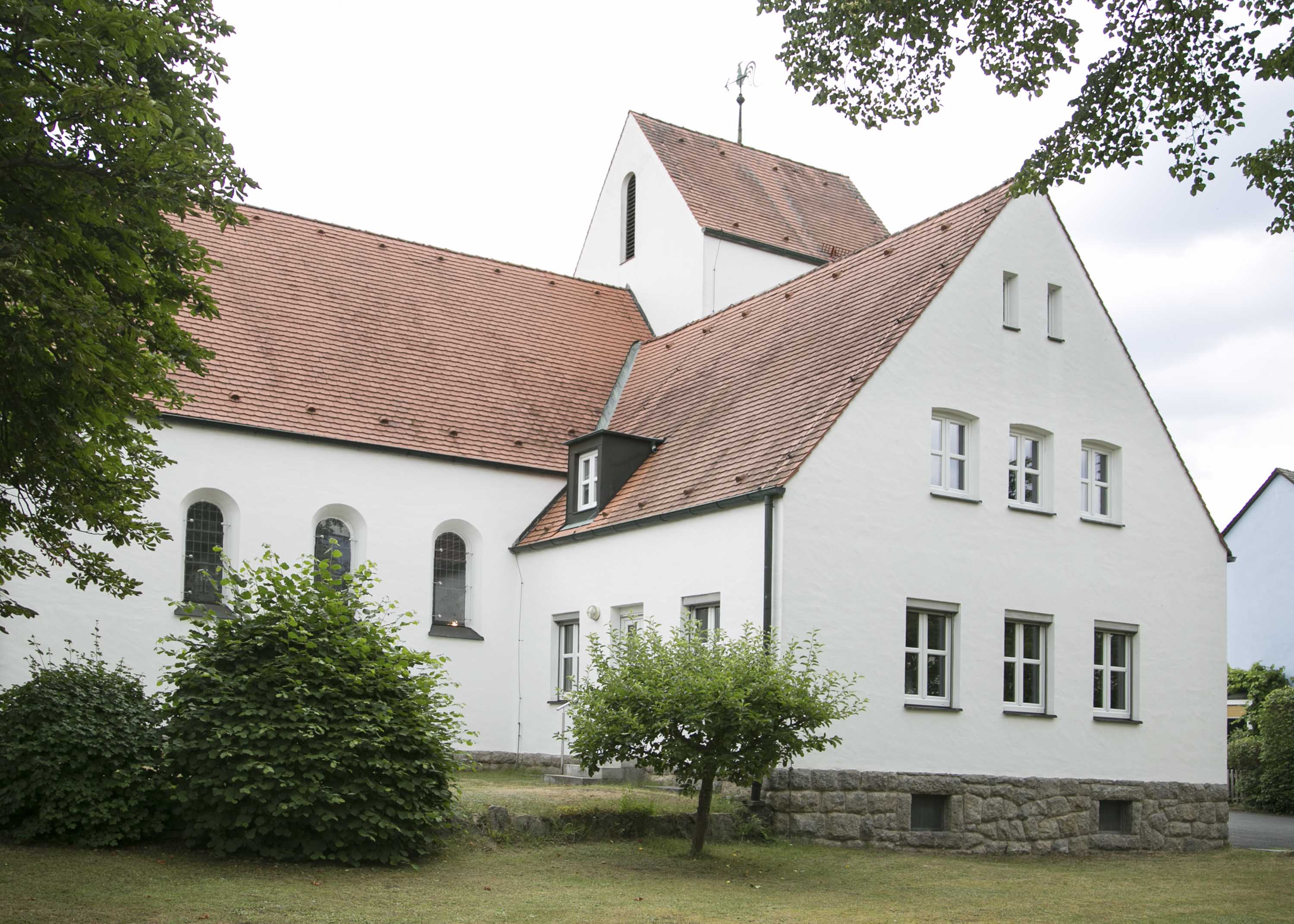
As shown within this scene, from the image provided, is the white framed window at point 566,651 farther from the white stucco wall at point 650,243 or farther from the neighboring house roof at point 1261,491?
the neighboring house roof at point 1261,491

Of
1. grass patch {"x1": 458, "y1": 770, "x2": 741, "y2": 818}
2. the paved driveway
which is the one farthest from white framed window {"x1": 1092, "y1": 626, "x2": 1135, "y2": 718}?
grass patch {"x1": 458, "y1": 770, "x2": 741, "y2": 818}

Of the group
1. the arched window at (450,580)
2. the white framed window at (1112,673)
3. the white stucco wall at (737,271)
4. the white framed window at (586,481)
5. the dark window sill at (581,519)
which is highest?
the white stucco wall at (737,271)

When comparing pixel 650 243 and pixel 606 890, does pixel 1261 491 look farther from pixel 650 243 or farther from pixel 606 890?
pixel 606 890

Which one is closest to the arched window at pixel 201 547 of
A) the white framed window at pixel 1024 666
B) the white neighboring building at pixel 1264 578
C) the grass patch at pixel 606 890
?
the grass patch at pixel 606 890

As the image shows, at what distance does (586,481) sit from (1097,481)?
26.6 ft

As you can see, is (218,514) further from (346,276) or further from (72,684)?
(72,684)

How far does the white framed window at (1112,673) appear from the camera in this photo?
2023 centimetres

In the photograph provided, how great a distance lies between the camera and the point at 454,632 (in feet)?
75.0

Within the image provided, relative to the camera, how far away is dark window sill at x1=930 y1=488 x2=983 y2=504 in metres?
18.8

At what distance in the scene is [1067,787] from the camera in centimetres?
1934

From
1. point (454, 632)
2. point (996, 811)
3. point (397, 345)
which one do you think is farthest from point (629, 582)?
point (397, 345)

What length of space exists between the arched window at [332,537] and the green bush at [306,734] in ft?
27.2

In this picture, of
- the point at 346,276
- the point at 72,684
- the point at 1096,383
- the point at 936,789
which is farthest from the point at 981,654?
the point at 346,276

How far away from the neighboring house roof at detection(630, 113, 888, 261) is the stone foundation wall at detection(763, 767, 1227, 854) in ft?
46.5
